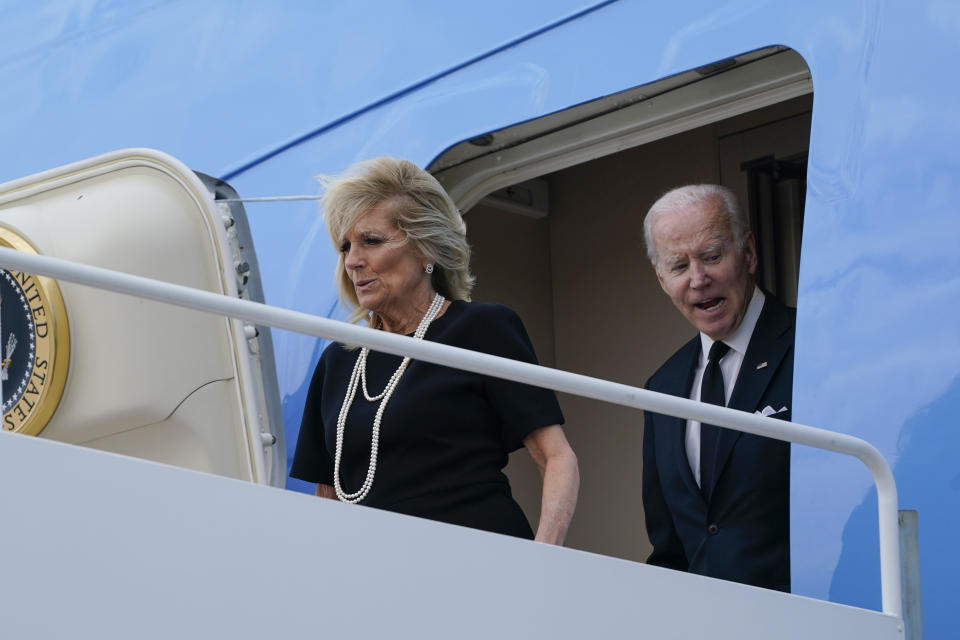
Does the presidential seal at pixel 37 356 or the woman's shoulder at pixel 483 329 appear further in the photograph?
the presidential seal at pixel 37 356

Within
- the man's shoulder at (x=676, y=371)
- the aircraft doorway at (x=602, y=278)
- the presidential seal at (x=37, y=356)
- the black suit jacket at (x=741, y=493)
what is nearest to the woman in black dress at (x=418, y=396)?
the black suit jacket at (x=741, y=493)

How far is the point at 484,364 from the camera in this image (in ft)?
6.42

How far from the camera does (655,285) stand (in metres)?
5.12

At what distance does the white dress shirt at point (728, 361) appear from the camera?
115 inches

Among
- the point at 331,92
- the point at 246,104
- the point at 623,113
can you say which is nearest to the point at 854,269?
the point at 623,113

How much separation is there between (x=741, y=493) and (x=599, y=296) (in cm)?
257

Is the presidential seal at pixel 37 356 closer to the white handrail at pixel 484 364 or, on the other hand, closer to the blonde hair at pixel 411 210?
the blonde hair at pixel 411 210

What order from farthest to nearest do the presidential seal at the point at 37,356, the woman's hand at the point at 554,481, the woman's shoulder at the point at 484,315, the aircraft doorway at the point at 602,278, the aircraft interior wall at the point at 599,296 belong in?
the aircraft interior wall at the point at 599,296, the aircraft doorway at the point at 602,278, the presidential seal at the point at 37,356, the woman's shoulder at the point at 484,315, the woman's hand at the point at 554,481

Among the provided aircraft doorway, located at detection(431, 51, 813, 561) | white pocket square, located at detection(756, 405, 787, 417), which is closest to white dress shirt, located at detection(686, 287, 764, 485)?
white pocket square, located at detection(756, 405, 787, 417)

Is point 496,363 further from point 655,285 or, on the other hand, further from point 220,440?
point 655,285

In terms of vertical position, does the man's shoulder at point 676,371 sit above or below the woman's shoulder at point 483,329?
above

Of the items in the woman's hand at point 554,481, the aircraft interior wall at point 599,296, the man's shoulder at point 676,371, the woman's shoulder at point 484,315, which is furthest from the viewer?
the aircraft interior wall at point 599,296

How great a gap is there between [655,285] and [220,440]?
7.70 ft

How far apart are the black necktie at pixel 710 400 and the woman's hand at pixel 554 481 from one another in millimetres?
384
